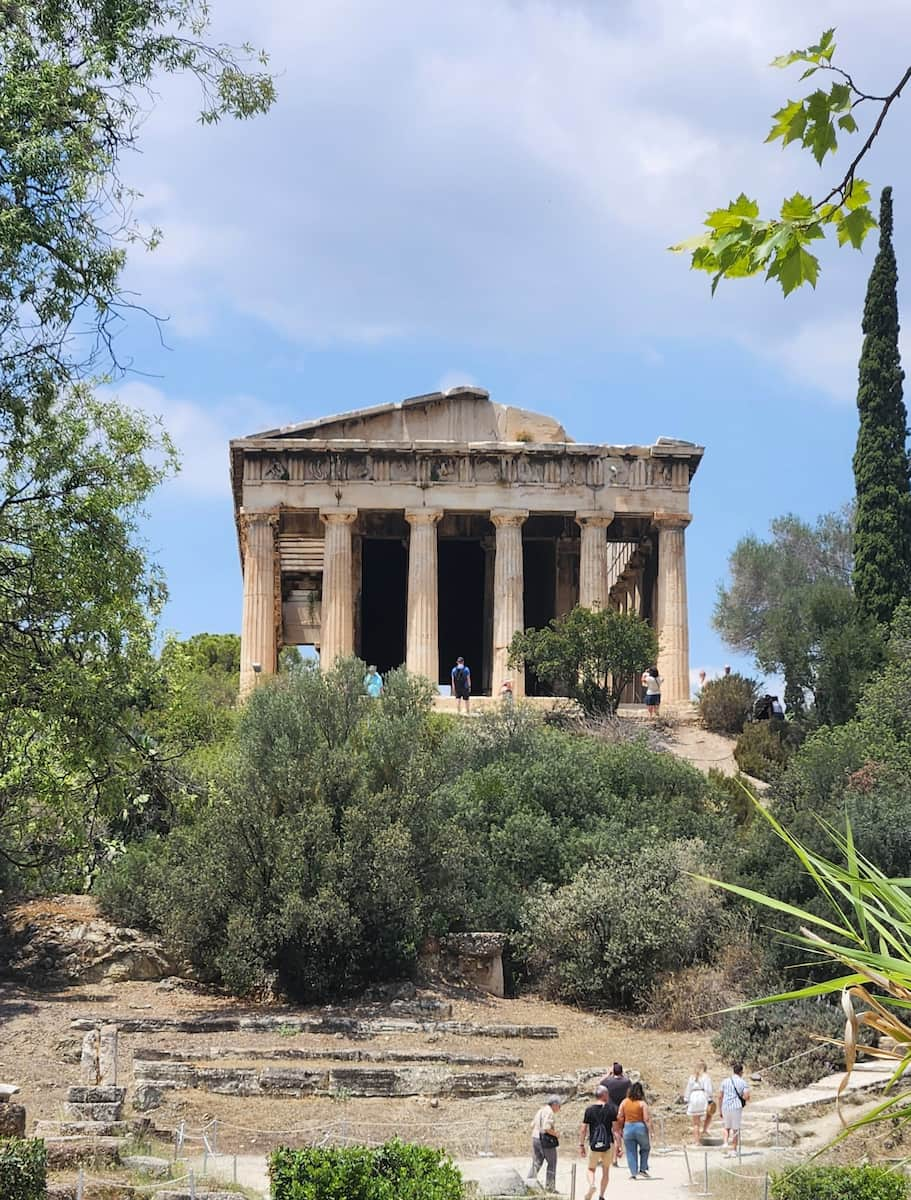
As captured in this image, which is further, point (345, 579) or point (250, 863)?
point (345, 579)

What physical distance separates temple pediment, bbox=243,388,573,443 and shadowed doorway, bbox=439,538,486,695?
→ 597 centimetres

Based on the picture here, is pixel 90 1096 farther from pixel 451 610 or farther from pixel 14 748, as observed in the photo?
pixel 451 610

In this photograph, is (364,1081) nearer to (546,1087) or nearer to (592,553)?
(546,1087)

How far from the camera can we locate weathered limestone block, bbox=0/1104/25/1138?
12992mm

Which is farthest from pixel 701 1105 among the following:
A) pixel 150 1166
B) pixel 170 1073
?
pixel 150 1166

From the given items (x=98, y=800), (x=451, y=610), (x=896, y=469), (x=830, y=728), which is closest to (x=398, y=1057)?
(x=98, y=800)

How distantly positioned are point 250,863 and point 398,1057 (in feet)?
15.0

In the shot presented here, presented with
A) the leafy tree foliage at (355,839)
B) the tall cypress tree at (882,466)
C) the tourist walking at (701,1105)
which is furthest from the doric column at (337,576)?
the tourist walking at (701,1105)

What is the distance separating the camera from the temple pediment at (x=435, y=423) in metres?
40.7

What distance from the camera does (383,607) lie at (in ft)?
159

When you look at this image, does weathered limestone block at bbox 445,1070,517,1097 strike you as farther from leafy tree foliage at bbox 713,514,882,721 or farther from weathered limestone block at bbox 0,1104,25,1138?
leafy tree foliage at bbox 713,514,882,721

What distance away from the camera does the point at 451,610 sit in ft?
160

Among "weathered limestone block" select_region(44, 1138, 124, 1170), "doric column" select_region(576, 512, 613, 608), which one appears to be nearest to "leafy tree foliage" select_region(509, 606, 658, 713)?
"doric column" select_region(576, 512, 613, 608)

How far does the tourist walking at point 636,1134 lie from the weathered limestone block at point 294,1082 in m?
3.76
